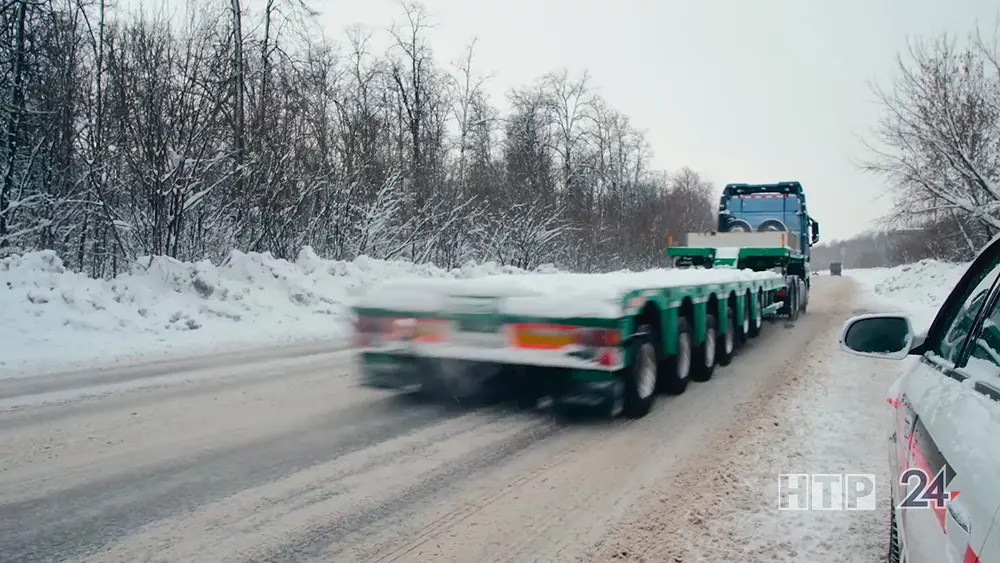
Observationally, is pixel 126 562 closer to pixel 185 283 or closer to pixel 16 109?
pixel 185 283

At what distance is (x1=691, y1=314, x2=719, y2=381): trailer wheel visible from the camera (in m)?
9.02

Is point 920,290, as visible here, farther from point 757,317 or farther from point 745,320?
point 745,320

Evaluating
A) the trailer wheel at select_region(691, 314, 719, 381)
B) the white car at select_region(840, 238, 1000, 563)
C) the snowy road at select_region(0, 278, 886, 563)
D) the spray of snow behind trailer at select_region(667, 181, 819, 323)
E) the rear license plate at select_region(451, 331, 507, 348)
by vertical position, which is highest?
the spray of snow behind trailer at select_region(667, 181, 819, 323)

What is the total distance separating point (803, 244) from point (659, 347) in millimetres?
14407

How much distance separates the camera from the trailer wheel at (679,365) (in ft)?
26.2

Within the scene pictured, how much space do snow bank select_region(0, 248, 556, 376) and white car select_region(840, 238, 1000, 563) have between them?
18.0 feet

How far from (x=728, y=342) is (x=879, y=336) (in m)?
7.57

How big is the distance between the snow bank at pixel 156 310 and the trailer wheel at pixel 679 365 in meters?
2.07

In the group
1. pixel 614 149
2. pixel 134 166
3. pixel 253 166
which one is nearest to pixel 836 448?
pixel 134 166

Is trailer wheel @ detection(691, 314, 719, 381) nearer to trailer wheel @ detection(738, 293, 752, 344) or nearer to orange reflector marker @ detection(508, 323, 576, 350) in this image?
trailer wheel @ detection(738, 293, 752, 344)

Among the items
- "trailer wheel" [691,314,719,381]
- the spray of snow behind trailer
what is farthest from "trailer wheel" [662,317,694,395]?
the spray of snow behind trailer

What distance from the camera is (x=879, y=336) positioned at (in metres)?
3.19

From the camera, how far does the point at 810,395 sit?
26.8 feet

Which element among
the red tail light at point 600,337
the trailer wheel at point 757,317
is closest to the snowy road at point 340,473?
the red tail light at point 600,337
